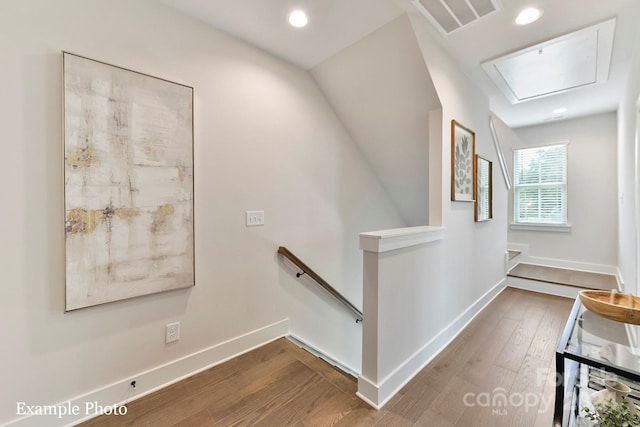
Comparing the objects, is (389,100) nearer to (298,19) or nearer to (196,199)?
(298,19)

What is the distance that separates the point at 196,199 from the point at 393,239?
1.37m

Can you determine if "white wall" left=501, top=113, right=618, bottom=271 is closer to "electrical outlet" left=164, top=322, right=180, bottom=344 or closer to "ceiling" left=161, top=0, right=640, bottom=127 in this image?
"ceiling" left=161, top=0, right=640, bottom=127

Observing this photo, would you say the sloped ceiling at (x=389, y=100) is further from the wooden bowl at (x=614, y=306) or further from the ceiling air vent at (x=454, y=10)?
the wooden bowl at (x=614, y=306)

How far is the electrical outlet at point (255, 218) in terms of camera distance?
7.12 feet

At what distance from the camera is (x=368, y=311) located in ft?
5.48

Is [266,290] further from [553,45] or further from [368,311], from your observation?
[553,45]

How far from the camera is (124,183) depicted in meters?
1.58

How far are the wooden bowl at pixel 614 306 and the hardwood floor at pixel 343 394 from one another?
0.79 m

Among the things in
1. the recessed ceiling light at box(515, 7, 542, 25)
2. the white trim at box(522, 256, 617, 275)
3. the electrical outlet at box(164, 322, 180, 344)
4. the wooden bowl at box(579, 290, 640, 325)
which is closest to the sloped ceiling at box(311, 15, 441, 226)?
the recessed ceiling light at box(515, 7, 542, 25)

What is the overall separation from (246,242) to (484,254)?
8.94ft

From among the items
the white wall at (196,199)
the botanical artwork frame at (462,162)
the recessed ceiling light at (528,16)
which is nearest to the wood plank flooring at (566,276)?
the botanical artwork frame at (462,162)

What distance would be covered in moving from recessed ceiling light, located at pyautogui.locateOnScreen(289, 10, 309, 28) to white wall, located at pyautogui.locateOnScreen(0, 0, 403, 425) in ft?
1.45

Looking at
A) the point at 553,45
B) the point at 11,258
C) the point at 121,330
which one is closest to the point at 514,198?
the point at 553,45

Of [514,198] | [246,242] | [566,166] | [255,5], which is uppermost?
[255,5]
